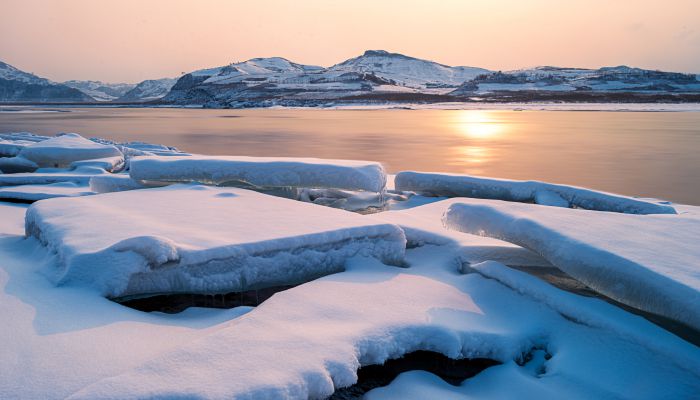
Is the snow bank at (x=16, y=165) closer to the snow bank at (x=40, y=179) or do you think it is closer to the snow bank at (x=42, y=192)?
the snow bank at (x=40, y=179)

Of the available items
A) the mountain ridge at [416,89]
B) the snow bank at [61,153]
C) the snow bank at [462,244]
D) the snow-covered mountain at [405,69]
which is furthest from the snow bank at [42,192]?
the snow-covered mountain at [405,69]

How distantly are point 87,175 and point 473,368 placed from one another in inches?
212

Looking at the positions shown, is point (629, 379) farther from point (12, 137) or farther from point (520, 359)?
point (12, 137)

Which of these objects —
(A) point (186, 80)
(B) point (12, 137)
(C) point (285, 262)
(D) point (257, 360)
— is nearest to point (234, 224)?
(C) point (285, 262)

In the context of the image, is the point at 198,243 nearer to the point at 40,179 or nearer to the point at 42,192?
the point at 42,192

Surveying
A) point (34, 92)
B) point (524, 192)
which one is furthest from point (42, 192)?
point (34, 92)

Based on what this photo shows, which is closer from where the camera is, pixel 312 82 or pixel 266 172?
pixel 266 172

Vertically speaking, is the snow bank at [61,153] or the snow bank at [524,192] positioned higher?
the snow bank at [61,153]

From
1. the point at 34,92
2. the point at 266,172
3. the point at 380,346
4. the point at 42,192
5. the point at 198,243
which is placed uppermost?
the point at 34,92

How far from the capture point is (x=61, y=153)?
693 centimetres

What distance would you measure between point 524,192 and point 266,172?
8.21 feet

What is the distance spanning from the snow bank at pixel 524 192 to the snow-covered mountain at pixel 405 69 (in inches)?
4586

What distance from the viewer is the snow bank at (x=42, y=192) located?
15.6ft

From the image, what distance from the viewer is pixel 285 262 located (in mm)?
2615
